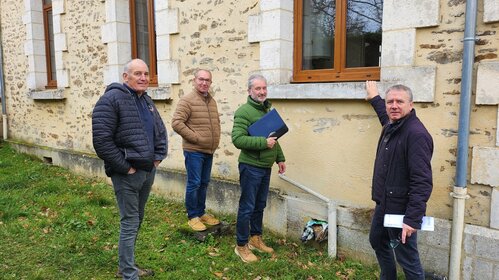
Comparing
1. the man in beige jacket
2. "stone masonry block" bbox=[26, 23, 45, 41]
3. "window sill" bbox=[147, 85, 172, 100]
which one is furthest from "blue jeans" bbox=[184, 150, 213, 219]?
"stone masonry block" bbox=[26, 23, 45, 41]

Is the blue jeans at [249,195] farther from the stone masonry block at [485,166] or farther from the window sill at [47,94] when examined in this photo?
the window sill at [47,94]

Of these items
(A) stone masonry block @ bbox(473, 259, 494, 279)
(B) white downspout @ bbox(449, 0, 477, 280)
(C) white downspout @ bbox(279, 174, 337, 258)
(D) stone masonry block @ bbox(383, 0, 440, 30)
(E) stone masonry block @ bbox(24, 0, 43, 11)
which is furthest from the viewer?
(E) stone masonry block @ bbox(24, 0, 43, 11)

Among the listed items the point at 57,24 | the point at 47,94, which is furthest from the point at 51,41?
the point at 47,94

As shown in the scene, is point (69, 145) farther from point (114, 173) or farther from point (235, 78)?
point (114, 173)

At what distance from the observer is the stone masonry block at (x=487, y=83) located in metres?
3.05

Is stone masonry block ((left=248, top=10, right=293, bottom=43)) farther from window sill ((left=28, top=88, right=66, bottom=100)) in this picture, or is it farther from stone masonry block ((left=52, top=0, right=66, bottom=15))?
window sill ((left=28, top=88, right=66, bottom=100))

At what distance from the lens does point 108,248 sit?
4191 millimetres

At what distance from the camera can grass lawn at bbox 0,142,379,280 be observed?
12.1ft

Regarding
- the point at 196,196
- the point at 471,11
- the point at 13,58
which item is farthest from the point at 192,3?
the point at 13,58

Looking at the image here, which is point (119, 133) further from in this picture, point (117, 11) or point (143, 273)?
point (117, 11)

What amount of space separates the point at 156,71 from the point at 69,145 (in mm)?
2882

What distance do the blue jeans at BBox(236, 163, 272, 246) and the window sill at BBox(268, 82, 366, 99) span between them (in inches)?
36.3

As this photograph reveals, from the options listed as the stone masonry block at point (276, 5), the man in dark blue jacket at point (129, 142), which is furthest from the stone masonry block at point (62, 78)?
the man in dark blue jacket at point (129, 142)

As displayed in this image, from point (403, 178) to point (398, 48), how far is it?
4.64 ft
